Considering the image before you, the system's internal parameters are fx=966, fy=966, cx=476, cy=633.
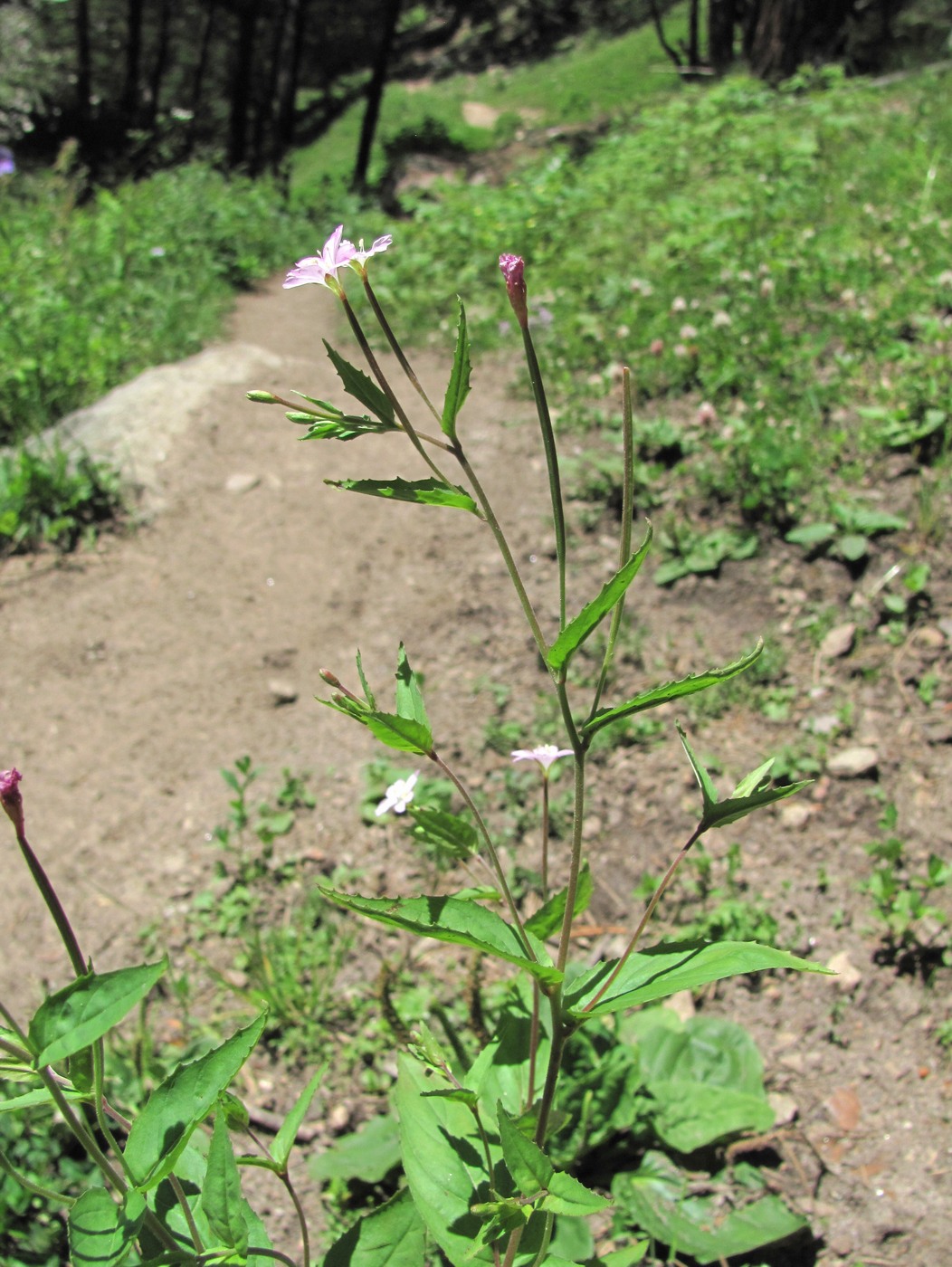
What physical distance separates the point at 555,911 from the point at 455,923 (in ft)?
0.52

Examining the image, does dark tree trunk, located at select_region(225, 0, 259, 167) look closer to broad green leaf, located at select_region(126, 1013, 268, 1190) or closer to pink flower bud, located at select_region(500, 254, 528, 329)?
pink flower bud, located at select_region(500, 254, 528, 329)

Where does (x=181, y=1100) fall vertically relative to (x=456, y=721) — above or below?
above

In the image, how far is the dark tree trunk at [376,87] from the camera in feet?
40.7

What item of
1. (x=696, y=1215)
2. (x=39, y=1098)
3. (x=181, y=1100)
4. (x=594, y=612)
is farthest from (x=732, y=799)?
(x=696, y=1215)

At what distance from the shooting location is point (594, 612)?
100 centimetres

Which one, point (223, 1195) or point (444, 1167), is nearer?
point (223, 1195)

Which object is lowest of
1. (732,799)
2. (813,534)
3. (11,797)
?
(813,534)

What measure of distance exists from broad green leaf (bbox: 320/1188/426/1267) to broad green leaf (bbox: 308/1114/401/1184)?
439 mm

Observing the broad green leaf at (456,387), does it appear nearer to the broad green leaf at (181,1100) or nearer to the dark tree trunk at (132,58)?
the broad green leaf at (181,1100)

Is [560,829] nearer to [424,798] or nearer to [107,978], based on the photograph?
[424,798]

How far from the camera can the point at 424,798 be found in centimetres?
266

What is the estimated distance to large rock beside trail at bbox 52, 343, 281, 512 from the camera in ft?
14.6

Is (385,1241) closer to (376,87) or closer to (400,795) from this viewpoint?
(400,795)

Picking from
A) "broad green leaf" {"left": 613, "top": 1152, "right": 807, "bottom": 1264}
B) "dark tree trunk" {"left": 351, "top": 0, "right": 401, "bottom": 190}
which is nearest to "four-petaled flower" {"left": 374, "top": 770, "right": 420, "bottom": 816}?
"broad green leaf" {"left": 613, "top": 1152, "right": 807, "bottom": 1264}
